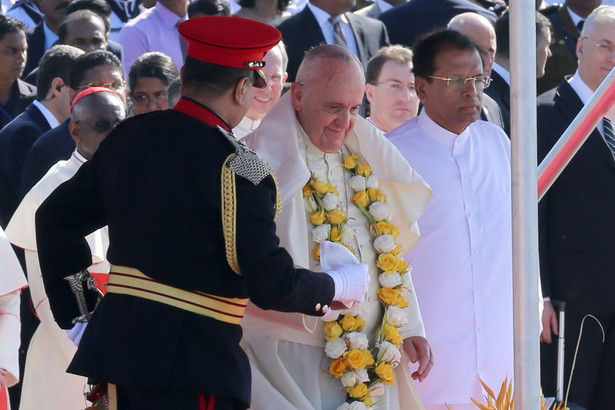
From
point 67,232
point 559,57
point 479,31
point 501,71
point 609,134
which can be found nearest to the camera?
point 67,232

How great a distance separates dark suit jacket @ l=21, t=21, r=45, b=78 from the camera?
32.0 feet

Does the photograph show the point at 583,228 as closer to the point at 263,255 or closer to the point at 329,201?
the point at 329,201

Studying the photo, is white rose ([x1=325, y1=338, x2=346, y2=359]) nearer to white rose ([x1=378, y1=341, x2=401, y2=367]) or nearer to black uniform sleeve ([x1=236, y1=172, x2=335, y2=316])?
white rose ([x1=378, y1=341, x2=401, y2=367])

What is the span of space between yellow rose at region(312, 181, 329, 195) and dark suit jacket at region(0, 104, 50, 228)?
105 inches

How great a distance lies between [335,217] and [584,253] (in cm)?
276

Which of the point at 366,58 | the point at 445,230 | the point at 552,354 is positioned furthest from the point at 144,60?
the point at 552,354

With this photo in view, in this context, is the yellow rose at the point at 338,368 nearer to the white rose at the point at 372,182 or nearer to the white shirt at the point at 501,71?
the white rose at the point at 372,182

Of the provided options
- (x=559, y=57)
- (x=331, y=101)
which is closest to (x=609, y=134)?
(x=559, y=57)

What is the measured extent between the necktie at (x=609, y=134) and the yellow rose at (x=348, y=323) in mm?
2988

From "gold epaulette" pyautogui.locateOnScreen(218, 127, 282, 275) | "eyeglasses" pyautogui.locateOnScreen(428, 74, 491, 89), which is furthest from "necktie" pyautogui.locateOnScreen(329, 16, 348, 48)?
"gold epaulette" pyautogui.locateOnScreen(218, 127, 282, 275)

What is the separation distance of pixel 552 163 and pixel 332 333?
3.85ft

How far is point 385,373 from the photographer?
479 cm

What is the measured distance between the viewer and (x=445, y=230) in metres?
5.59

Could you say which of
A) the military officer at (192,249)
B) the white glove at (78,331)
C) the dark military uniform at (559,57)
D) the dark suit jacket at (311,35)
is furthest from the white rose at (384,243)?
the dark military uniform at (559,57)
